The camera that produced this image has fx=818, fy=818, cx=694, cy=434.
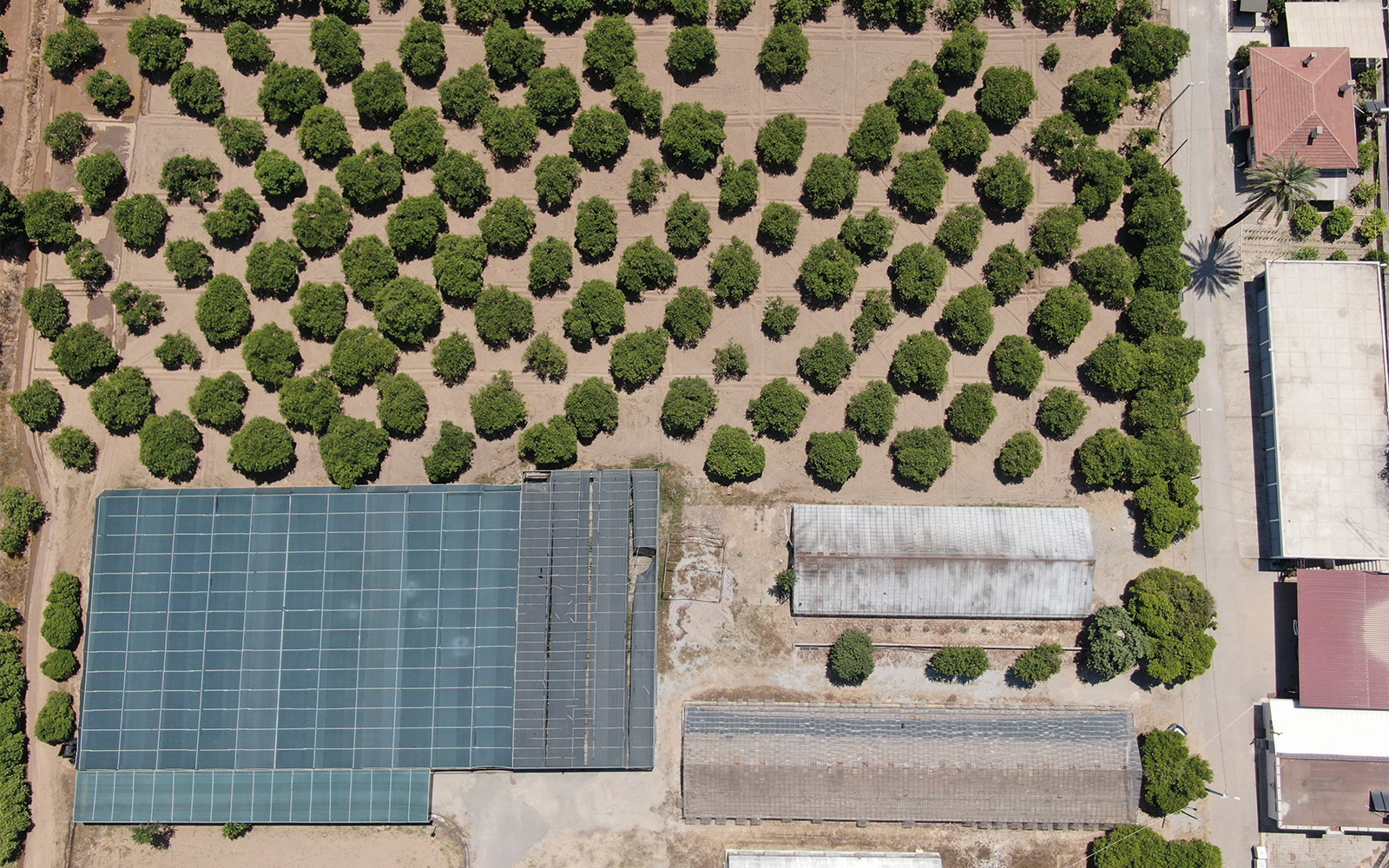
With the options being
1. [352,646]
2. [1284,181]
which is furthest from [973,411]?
[352,646]

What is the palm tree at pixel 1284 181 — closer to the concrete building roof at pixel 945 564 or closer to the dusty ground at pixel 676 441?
the dusty ground at pixel 676 441

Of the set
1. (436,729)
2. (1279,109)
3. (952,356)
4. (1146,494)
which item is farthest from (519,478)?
(1279,109)

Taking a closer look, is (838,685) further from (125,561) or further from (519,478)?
(125,561)

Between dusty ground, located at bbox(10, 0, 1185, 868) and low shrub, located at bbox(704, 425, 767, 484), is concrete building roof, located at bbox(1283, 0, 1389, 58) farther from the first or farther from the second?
low shrub, located at bbox(704, 425, 767, 484)

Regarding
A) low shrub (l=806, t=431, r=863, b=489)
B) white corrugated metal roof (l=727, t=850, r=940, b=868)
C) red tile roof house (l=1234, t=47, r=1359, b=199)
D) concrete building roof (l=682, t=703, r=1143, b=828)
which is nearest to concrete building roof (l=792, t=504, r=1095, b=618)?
low shrub (l=806, t=431, r=863, b=489)

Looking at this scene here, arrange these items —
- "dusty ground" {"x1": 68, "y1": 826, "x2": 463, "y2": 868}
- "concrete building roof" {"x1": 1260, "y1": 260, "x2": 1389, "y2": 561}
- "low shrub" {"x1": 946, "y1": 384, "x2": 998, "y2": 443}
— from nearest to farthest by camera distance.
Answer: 1. "concrete building roof" {"x1": 1260, "y1": 260, "x2": 1389, "y2": 561}
2. "low shrub" {"x1": 946, "y1": 384, "x2": 998, "y2": 443}
3. "dusty ground" {"x1": 68, "y1": 826, "x2": 463, "y2": 868}

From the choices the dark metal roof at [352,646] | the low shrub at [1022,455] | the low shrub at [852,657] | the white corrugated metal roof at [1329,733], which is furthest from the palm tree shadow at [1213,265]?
the dark metal roof at [352,646]

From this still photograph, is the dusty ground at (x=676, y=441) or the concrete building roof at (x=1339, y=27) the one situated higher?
the concrete building roof at (x=1339, y=27)
